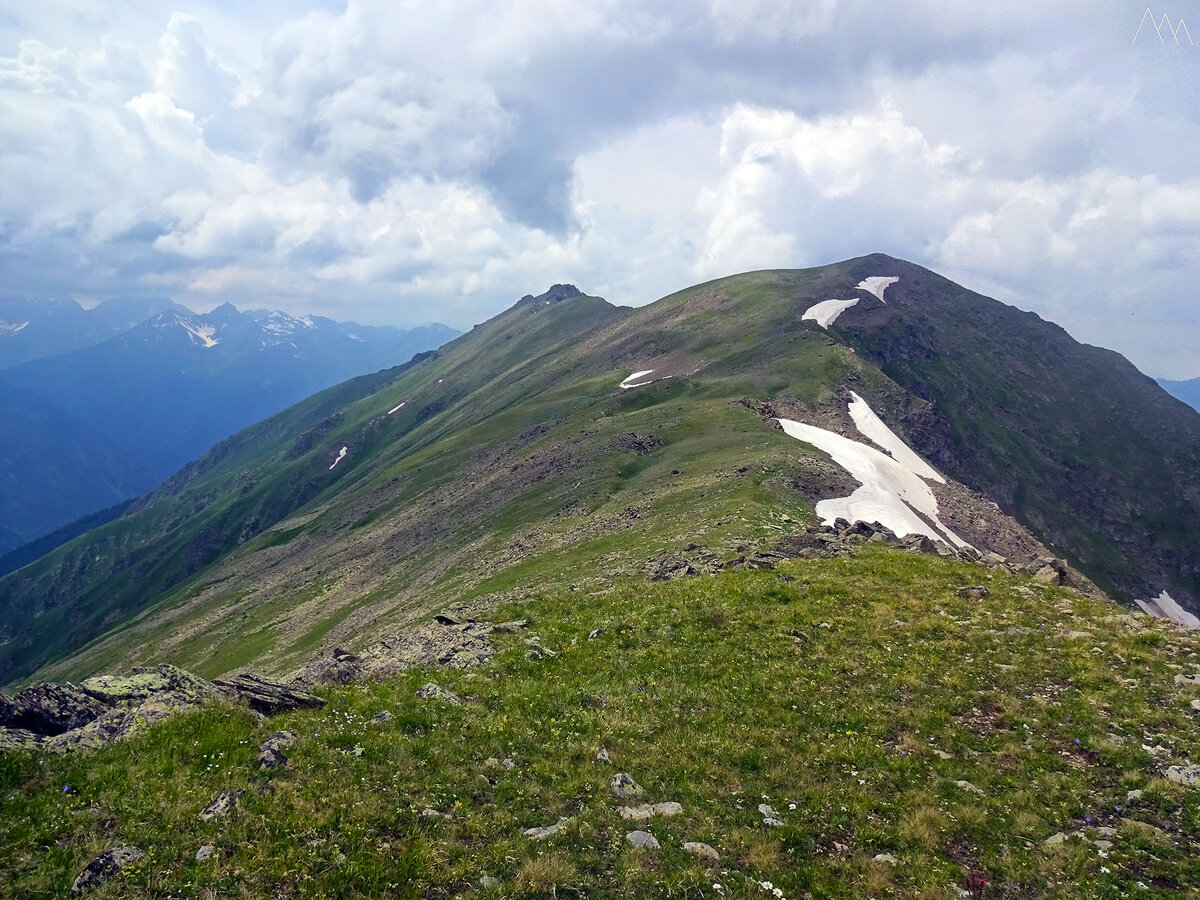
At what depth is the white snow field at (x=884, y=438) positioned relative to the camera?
71.6m

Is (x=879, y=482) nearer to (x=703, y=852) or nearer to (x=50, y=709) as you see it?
(x=703, y=852)

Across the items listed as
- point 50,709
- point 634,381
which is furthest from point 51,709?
point 634,381

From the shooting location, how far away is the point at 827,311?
138m

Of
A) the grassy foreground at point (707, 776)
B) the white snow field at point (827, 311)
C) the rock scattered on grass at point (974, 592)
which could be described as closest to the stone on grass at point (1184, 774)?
Answer: the grassy foreground at point (707, 776)

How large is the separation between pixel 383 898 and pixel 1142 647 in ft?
69.3

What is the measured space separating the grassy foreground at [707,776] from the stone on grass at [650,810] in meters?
0.23

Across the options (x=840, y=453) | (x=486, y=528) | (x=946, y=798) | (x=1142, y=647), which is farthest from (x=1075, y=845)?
(x=486, y=528)

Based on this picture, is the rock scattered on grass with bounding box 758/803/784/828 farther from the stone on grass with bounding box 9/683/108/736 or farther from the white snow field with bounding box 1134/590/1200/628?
the white snow field with bounding box 1134/590/1200/628

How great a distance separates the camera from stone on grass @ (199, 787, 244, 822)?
34.3ft

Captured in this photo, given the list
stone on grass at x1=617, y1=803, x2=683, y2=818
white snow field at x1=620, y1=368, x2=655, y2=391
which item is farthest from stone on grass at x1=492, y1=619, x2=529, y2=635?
white snow field at x1=620, y1=368, x2=655, y2=391

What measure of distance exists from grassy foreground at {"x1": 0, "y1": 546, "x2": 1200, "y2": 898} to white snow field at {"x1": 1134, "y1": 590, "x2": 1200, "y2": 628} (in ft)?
471

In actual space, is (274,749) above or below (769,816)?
above

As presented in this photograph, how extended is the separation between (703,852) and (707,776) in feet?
9.87

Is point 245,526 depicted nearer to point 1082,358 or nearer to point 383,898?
point 383,898
